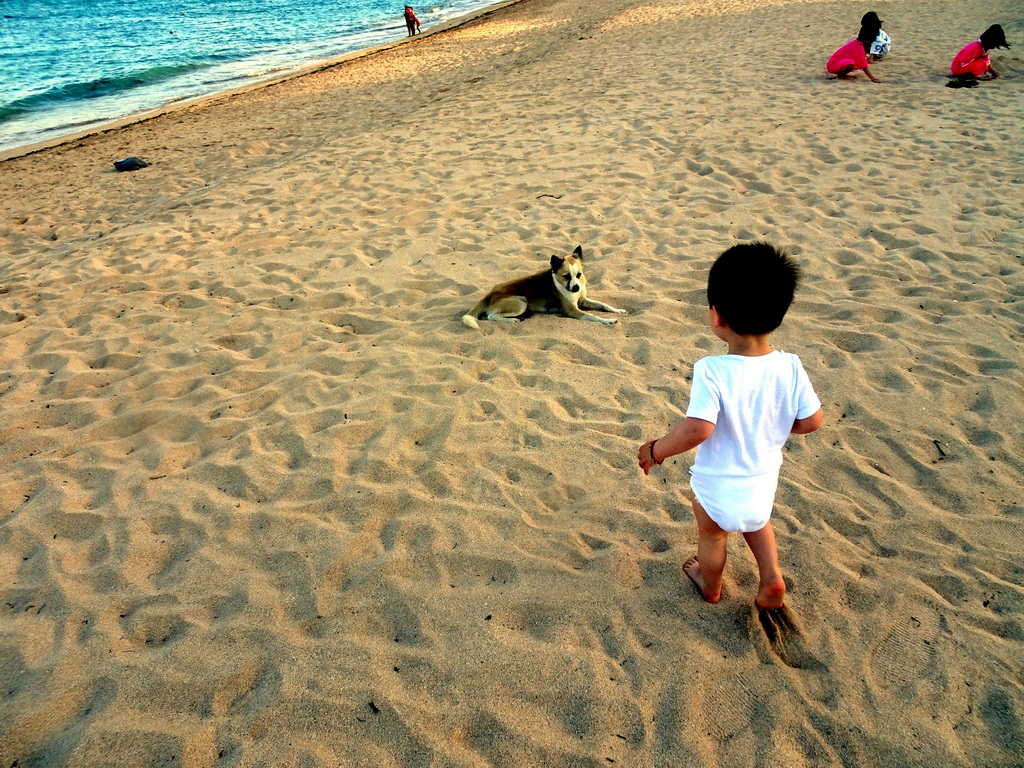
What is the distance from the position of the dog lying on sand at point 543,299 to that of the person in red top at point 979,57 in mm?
8044

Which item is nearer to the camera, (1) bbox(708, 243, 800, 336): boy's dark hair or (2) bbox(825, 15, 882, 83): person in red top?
(1) bbox(708, 243, 800, 336): boy's dark hair

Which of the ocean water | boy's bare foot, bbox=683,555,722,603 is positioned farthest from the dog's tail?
the ocean water

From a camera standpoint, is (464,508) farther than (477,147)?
No

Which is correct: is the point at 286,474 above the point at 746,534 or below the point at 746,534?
below

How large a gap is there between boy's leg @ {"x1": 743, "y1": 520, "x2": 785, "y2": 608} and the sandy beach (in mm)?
145

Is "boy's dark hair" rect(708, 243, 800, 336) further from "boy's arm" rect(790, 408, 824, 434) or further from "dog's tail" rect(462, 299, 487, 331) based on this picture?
"dog's tail" rect(462, 299, 487, 331)

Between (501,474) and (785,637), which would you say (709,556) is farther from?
(501,474)

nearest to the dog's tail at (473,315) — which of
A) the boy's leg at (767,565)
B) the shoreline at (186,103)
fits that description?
the boy's leg at (767,565)

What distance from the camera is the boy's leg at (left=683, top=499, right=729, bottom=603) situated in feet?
7.80

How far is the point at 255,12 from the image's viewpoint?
1270 inches

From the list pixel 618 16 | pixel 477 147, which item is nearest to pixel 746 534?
pixel 477 147

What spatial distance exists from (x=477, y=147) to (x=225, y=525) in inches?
270

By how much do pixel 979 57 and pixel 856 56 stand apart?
1547 millimetres

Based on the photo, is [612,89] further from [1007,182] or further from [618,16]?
[618,16]
